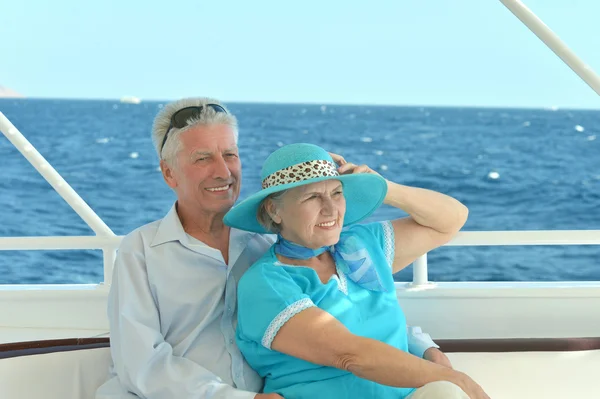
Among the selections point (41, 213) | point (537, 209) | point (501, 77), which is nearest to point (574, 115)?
point (501, 77)

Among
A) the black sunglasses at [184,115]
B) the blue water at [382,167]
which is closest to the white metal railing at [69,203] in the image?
the black sunglasses at [184,115]

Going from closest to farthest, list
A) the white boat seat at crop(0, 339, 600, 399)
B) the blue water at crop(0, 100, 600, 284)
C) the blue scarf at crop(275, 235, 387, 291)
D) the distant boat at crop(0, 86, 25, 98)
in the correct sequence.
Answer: the blue scarf at crop(275, 235, 387, 291)
the white boat seat at crop(0, 339, 600, 399)
the blue water at crop(0, 100, 600, 284)
the distant boat at crop(0, 86, 25, 98)

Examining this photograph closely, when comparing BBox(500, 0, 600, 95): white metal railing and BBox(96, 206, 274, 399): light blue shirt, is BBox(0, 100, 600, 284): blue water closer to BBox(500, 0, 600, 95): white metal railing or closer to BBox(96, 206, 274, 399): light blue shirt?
BBox(500, 0, 600, 95): white metal railing

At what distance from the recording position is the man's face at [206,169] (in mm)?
2154

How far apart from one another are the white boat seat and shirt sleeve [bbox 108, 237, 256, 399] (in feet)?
0.65

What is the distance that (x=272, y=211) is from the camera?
210 centimetres

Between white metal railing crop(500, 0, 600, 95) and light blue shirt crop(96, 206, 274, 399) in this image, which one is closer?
light blue shirt crop(96, 206, 274, 399)

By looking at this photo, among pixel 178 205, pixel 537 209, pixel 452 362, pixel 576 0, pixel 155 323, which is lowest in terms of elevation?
pixel 537 209

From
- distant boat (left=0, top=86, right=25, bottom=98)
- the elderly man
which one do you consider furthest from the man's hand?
distant boat (left=0, top=86, right=25, bottom=98)

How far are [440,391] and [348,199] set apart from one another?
2.15 ft

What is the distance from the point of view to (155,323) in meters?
2.11

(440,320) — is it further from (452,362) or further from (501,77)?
(501,77)

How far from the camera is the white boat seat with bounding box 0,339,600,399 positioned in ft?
7.36

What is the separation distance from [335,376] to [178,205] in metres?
0.65
